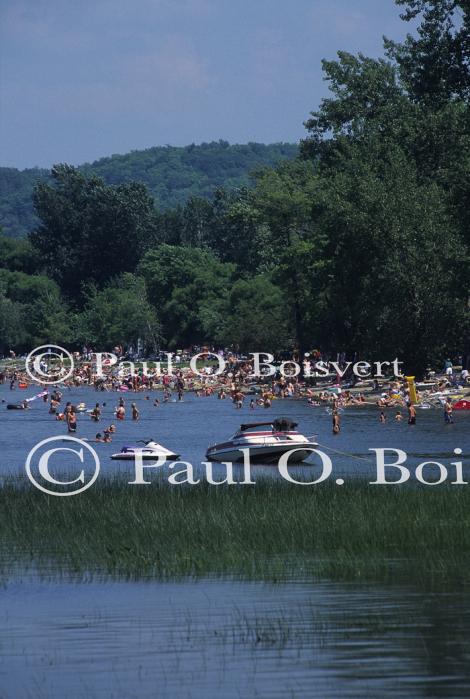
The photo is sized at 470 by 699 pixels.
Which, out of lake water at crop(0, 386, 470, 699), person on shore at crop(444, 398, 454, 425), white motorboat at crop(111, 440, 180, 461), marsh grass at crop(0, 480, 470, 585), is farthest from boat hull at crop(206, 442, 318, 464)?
lake water at crop(0, 386, 470, 699)

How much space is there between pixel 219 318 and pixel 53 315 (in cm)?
3611

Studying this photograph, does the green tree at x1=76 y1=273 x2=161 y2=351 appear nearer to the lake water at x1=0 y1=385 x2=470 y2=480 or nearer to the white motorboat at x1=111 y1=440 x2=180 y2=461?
the lake water at x1=0 y1=385 x2=470 y2=480

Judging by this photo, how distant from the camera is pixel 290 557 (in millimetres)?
25953

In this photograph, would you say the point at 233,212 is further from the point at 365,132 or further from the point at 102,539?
the point at 102,539

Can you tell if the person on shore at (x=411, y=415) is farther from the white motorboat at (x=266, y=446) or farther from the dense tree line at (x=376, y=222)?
the white motorboat at (x=266, y=446)

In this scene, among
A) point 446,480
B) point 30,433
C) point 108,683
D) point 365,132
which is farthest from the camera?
point 365,132

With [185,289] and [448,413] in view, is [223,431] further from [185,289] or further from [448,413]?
[185,289]

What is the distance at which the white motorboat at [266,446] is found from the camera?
164ft

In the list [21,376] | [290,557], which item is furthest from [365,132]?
[290,557]

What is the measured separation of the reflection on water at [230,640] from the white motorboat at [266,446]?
25.9m

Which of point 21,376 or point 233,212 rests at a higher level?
point 233,212

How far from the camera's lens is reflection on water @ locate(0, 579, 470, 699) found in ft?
57.2

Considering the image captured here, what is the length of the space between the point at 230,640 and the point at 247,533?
7.93 meters

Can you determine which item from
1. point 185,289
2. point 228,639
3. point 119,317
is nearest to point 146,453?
point 228,639
